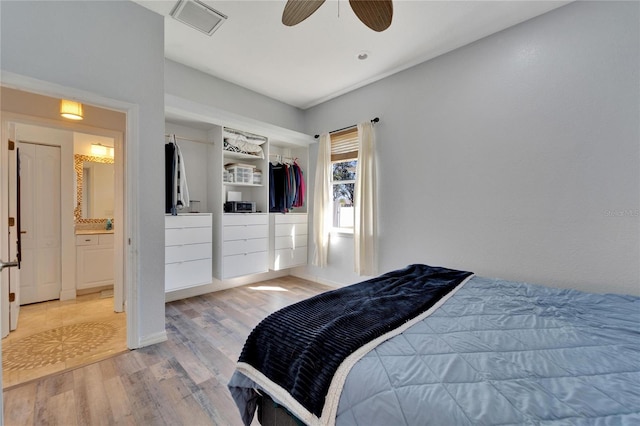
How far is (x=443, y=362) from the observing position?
0.96 metres

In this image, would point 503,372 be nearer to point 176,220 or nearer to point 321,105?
point 176,220

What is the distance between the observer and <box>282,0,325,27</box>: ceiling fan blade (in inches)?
65.4

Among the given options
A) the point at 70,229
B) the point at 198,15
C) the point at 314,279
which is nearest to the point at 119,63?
the point at 198,15

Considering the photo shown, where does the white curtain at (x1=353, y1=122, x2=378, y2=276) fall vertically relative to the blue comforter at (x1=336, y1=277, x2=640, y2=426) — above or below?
above

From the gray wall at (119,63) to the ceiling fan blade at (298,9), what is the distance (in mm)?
1225

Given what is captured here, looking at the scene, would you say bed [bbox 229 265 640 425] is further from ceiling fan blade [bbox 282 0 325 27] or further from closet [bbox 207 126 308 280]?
closet [bbox 207 126 308 280]

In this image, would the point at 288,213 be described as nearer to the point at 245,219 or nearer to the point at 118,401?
the point at 245,219

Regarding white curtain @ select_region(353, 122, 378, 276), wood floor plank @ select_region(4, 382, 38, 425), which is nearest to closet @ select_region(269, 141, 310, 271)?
white curtain @ select_region(353, 122, 378, 276)

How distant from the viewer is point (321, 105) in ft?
13.3

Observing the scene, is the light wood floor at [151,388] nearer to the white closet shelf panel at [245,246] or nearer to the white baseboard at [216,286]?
the white baseboard at [216,286]

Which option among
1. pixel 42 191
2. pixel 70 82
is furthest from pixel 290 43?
pixel 42 191

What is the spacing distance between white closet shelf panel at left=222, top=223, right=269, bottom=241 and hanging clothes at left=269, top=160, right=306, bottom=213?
378 mm

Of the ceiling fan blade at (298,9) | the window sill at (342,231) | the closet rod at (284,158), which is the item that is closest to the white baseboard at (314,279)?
the window sill at (342,231)

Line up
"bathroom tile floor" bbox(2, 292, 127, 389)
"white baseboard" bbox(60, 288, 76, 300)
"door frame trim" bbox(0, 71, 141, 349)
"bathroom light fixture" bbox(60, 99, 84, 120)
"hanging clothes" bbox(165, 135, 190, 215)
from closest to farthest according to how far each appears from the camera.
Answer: "bathroom tile floor" bbox(2, 292, 127, 389) → "door frame trim" bbox(0, 71, 141, 349) → "bathroom light fixture" bbox(60, 99, 84, 120) → "hanging clothes" bbox(165, 135, 190, 215) → "white baseboard" bbox(60, 288, 76, 300)
